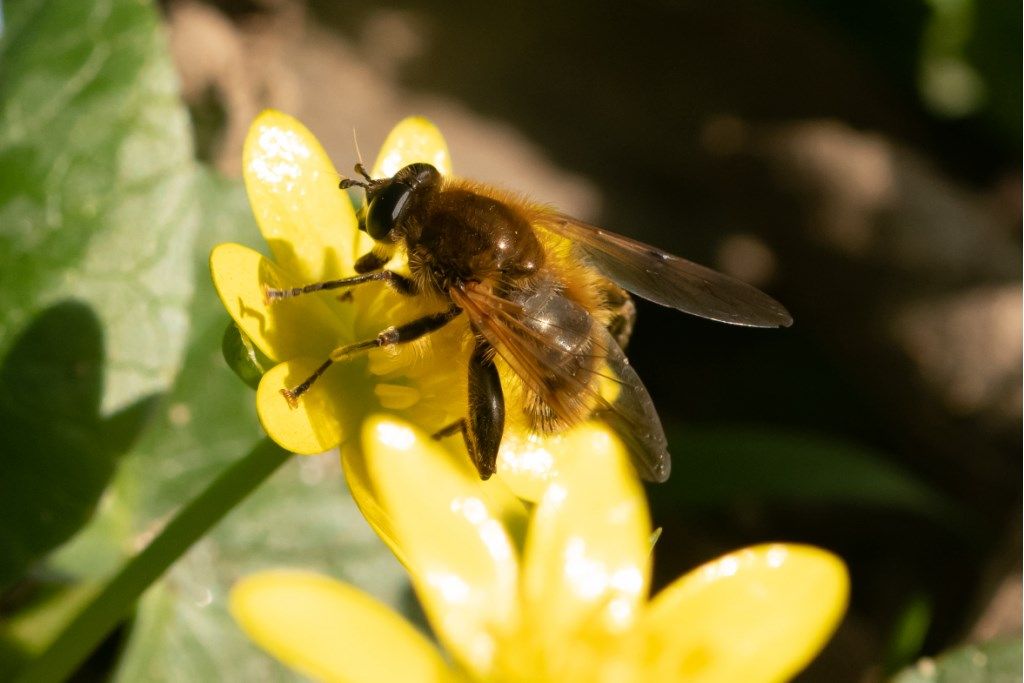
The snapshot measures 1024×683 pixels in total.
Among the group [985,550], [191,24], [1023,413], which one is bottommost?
[985,550]

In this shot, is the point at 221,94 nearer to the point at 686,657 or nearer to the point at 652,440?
the point at 652,440

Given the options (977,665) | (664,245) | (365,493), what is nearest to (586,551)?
(365,493)

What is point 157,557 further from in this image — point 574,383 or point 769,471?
point 769,471

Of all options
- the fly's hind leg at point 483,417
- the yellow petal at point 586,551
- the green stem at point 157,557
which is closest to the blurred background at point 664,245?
the green stem at point 157,557

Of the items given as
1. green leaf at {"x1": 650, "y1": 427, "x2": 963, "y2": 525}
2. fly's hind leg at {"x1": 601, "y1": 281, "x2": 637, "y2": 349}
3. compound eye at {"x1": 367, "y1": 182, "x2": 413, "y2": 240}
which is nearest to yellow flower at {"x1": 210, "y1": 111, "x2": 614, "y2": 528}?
compound eye at {"x1": 367, "y1": 182, "x2": 413, "y2": 240}

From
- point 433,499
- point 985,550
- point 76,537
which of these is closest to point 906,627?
point 985,550

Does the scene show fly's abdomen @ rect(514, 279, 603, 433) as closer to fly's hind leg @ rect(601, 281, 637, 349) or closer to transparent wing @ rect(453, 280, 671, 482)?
transparent wing @ rect(453, 280, 671, 482)

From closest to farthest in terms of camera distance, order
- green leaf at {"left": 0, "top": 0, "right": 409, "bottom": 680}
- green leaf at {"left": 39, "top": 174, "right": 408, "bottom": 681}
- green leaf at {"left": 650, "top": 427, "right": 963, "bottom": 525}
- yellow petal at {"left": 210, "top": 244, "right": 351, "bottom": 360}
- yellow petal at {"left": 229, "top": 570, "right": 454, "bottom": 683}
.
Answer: yellow petal at {"left": 229, "top": 570, "right": 454, "bottom": 683} → yellow petal at {"left": 210, "top": 244, "right": 351, "bottom": 360} → green leaf at {"left": 0, "top": 0, "right": 409, "bottom": 680} → green leaf at {"left": 39, "top": 174, "right": 408, "bottom": 681} → green leaf at {"left": 650, "top": 427, "right": 963, "bottom": 525}

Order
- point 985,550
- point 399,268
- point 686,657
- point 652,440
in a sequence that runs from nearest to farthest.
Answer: point 686,657 → point 652,440 → point 399,268 → point 985,550
